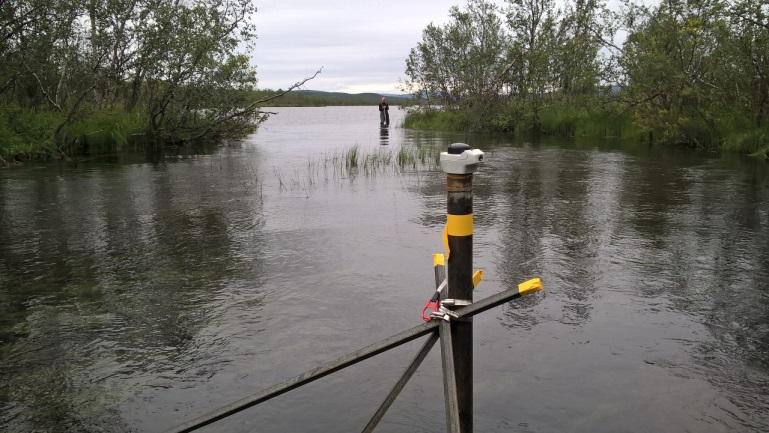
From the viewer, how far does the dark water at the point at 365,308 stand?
15.2ft

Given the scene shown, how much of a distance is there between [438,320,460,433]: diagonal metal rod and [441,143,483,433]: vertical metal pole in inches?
5.7

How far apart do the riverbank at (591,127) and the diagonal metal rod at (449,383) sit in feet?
57.5

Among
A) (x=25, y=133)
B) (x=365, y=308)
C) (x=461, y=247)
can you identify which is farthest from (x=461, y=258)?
(x=25, y=133)

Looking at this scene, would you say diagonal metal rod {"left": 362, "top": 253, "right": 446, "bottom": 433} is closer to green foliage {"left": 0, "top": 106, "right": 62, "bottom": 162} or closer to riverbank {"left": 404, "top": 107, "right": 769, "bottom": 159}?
riverbank {"left": 404, "top": 107, "right": 769, "bottom": 159}

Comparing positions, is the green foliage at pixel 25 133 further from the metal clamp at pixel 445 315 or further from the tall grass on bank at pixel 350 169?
the metal clamp at pixel 445 315

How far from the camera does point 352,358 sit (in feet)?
11.3

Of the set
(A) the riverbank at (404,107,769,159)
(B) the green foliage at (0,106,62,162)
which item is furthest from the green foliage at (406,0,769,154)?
(B) the green foliage at (0,106,62,162)

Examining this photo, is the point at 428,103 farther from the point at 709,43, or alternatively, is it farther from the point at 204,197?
the point at 204,197

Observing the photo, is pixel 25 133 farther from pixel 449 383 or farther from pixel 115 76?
pixel 449 383

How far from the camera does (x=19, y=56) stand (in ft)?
61.3

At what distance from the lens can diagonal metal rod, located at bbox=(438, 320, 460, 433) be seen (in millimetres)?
3234

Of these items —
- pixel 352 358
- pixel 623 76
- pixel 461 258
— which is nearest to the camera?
pixel 352 358

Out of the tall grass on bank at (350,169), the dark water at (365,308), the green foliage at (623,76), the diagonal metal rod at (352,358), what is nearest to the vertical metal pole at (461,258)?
the diagonal metal rod at (352,358)

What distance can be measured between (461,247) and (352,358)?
82 cm
